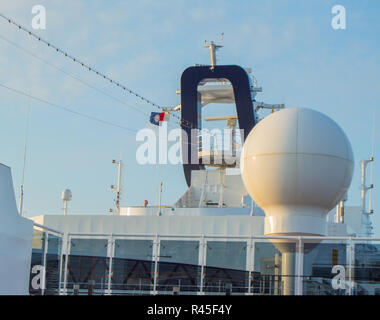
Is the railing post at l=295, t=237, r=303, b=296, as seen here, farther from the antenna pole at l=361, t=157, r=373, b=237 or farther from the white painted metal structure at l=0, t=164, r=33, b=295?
the antenna pole at l=361, t=157, r=373, b=237

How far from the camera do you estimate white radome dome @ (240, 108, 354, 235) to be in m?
16.1

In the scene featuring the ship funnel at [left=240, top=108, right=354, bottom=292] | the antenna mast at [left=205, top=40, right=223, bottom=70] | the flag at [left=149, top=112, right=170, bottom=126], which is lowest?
the ship funnel at [left=240, top=108, right=354, bottom=292]

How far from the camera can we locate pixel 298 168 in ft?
52.4

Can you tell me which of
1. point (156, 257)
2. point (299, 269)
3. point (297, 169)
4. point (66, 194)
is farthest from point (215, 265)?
point (66, 194)

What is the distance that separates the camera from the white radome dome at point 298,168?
1606cm

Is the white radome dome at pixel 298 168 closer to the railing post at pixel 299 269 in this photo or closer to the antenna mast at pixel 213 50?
the railing post at pixel 299 269

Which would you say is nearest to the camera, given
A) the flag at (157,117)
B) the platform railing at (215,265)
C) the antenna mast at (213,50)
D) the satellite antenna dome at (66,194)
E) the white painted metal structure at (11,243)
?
the white painted metal structure at (11,243)

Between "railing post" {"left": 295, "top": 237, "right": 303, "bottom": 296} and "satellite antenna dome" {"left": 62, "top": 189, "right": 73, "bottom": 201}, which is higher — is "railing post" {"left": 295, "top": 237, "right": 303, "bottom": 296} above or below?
below

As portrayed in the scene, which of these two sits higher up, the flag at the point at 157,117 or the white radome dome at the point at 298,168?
the flag at the point at 157,117

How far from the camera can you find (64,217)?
2844 cm

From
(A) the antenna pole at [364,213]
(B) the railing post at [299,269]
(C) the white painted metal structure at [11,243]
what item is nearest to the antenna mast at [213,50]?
(A) the antenna pole at [364,213]

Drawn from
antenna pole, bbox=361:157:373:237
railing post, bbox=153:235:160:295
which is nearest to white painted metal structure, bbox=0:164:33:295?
railing post, bbox=153:235:160:295

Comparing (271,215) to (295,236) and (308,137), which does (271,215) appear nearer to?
(295,236)
